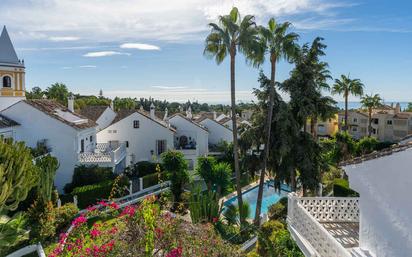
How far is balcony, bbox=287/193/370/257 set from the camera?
10.6 m

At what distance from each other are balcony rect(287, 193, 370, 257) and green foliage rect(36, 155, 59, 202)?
49.6ft

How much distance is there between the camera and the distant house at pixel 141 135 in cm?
4325

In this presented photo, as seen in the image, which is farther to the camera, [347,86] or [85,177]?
[347,86]

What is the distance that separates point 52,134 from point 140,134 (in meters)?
14.0

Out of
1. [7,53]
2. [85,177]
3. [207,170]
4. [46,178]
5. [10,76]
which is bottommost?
[85,177]

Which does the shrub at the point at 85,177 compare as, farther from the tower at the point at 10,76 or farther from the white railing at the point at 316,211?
the white railing at the point at 316,211

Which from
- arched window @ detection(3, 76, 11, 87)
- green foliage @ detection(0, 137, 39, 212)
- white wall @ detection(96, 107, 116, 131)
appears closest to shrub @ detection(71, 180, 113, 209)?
green foliage @ detection(0, 137, 39, 212)

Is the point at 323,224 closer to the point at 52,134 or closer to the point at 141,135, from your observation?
the point at 52,134

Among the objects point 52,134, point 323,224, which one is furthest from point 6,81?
point 323,224

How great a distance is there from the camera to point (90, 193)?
1056 inches

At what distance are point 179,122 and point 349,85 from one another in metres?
28.1

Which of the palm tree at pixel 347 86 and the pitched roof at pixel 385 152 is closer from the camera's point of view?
the pitched roof at pixel 385 152

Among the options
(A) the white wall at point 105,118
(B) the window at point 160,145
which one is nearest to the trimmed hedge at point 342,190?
(B) the window at point 160,145

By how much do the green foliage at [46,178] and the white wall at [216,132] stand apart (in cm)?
3116
